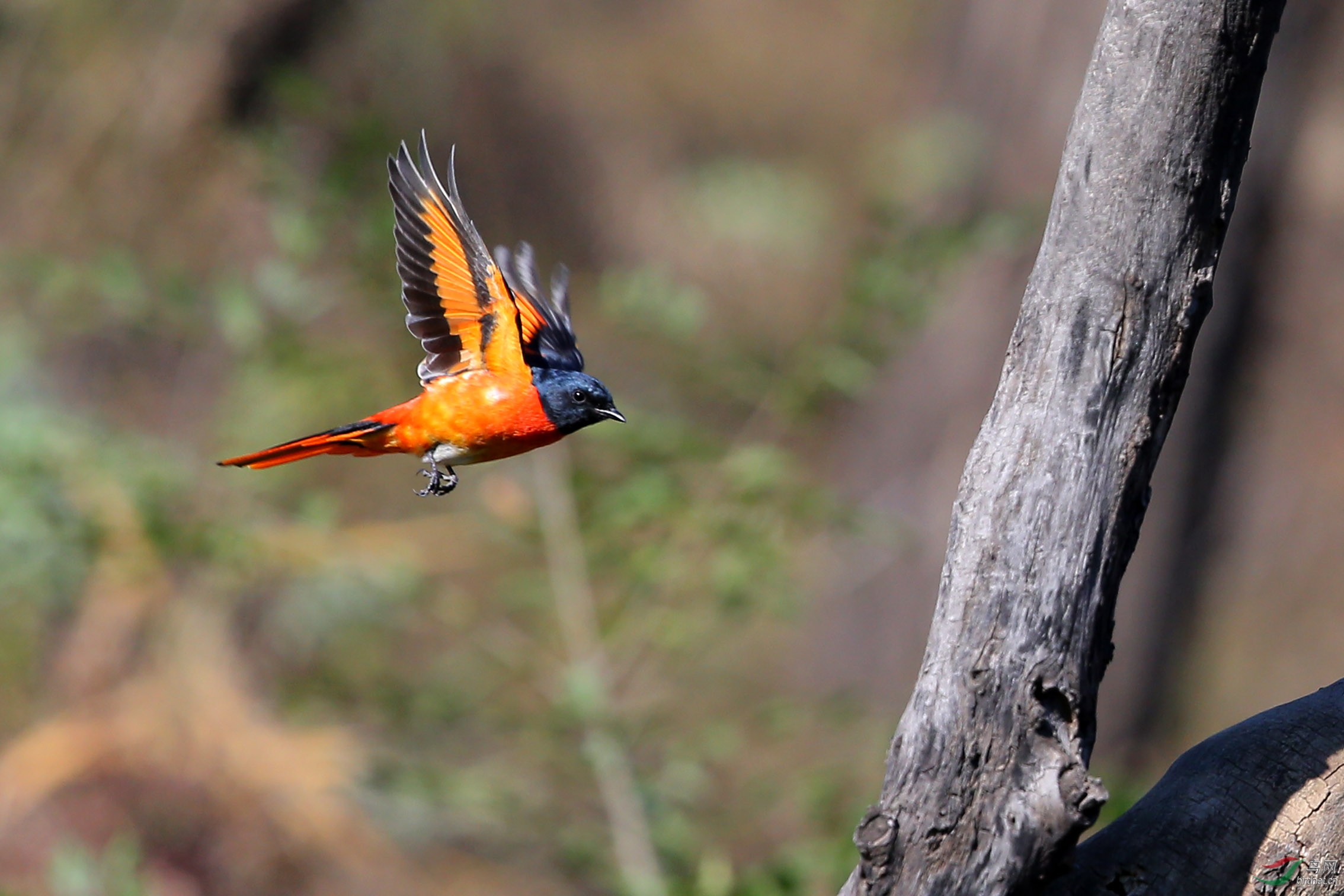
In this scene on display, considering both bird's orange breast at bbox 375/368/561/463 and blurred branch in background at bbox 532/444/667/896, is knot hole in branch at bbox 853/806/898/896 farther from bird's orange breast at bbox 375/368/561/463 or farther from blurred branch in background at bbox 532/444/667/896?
blurred branch in background at bbox 532/444/667/896

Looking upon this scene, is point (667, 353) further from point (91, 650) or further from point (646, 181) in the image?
point (646, 181)

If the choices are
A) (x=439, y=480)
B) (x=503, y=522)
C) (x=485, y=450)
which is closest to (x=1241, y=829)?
(x=485, y=450)

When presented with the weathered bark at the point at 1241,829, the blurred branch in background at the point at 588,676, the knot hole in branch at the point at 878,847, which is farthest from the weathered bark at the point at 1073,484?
the blurred branch in background at the point at 588,676

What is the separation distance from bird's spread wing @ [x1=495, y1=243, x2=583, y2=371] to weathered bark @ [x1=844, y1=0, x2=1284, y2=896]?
1402 mm

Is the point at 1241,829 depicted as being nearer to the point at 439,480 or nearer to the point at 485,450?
the point at 485,450

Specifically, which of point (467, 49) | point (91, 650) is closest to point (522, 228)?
point (467, 49)

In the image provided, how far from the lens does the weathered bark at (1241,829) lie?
1990mm

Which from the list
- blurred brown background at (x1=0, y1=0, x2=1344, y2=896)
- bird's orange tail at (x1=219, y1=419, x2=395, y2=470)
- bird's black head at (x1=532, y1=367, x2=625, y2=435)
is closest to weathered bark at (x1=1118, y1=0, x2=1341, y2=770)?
blurred brown background at (x1=0, y1=0, x2=1344, y2=896)

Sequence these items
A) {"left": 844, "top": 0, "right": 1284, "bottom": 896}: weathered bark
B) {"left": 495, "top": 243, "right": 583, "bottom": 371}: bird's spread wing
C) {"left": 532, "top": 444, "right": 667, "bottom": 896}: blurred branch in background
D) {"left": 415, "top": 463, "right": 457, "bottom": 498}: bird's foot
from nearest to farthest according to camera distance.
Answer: {"left": 844, "top": 0, "right": 1284, "bottom": 896}: weathered bark < {"left": 415, "top": 463, "right": 457, "bottom": 498}: bird's foot < {"left": 495, "top": 243, "right": 583, "bottom": 371}: bird's spread wing < {"left": 532, "top": 444, "right": 667, "bottom": 896}: blurred branch in background

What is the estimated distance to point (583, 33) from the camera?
11117 millimetres

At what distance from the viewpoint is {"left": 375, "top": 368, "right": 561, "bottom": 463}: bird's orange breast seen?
2592mm

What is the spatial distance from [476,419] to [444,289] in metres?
0.37

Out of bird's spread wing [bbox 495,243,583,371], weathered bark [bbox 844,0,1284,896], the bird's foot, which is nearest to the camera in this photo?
weathered bark [bbox 844,0,1284,896]

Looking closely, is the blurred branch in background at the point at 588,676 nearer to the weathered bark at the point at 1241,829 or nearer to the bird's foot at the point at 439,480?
the bird's foot at the point at 439,480
